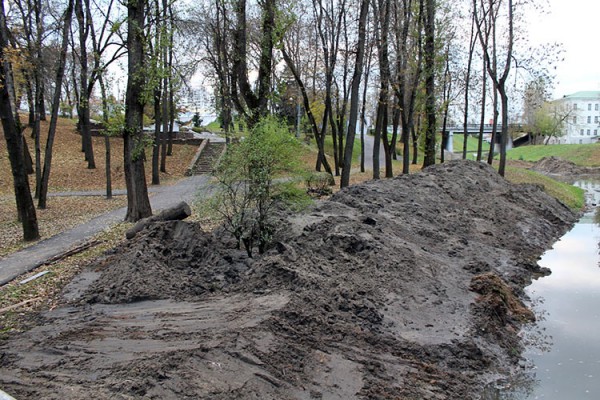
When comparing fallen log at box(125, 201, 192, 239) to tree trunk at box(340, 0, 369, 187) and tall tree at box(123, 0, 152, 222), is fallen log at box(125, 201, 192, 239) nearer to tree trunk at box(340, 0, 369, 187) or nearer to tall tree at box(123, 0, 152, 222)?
tall tree at box(123, 0, 152, 222)

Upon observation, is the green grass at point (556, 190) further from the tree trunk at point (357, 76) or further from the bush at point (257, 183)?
the bush at point (257, 183)

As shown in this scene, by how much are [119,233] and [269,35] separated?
22.1ft

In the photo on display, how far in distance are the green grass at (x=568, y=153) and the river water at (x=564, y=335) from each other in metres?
41.9

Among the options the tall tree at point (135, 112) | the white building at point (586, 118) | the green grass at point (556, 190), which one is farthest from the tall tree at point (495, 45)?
the white building at point (586, 118)

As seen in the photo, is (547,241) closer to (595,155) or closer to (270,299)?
(270,299)

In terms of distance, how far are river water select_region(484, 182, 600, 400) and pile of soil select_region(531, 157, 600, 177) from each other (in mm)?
34810

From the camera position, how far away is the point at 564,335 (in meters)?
8.85

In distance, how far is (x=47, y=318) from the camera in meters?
7.22

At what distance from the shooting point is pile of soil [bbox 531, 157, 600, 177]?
46.1 m

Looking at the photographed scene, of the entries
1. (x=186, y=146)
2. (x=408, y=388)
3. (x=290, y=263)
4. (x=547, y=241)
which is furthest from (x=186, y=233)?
(x=186, y=146)

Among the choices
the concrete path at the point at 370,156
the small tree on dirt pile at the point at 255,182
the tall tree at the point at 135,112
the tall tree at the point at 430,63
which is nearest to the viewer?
the small tree on dirt pile at the point at 255,182

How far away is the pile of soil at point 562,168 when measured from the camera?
151 ft

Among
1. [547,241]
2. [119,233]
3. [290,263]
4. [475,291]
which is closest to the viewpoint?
[290,263]

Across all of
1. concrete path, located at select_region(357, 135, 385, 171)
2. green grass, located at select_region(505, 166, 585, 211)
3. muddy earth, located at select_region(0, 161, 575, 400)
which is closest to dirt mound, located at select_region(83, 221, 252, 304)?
muddy earth, located at select_region(0, 161, 575, 400)
